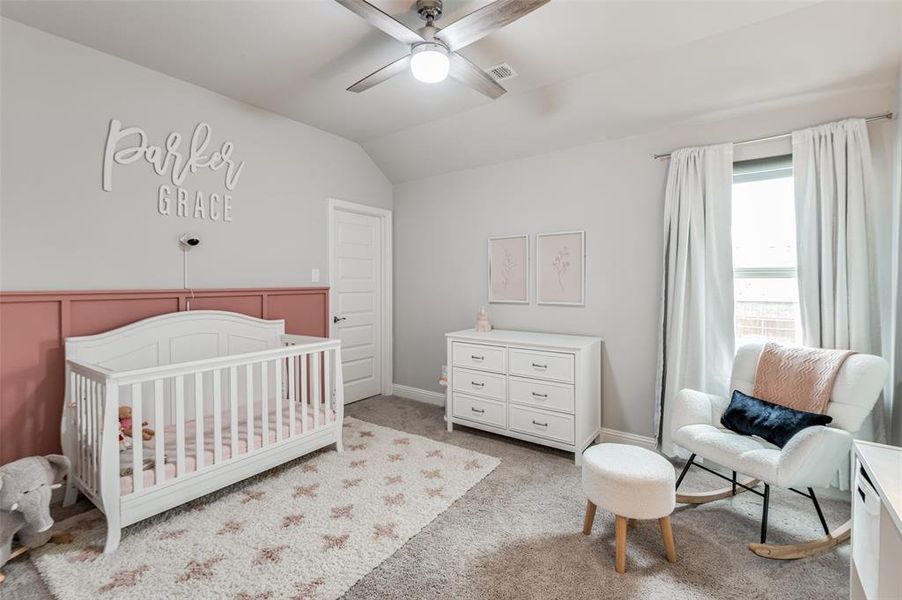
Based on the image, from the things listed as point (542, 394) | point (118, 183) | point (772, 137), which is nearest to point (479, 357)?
point (542, 394)

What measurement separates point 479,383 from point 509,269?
1.03m

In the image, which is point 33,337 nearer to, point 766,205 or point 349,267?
point 349,267

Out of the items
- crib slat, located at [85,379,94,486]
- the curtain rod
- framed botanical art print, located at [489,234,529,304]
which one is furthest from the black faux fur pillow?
crib slat, located at [85,379,94,486]

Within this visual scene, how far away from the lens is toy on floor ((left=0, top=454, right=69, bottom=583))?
1663mm

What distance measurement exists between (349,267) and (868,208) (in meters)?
3.64

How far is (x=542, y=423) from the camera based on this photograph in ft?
9.20

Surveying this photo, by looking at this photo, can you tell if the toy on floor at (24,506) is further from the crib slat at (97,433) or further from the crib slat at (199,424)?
the crib slat at (199,424)

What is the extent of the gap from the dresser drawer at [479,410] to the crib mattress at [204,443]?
960 millimetres

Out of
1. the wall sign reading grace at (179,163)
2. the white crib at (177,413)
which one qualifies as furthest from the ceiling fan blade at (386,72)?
the white crib at (177,413)

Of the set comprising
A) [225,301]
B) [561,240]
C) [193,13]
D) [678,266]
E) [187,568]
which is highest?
[193,13]

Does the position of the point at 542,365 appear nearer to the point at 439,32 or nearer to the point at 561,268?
the point at 561,268

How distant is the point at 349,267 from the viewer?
12.8 ft

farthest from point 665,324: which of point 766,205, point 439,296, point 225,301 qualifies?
point 225,301

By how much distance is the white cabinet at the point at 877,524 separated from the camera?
39.7 inches
